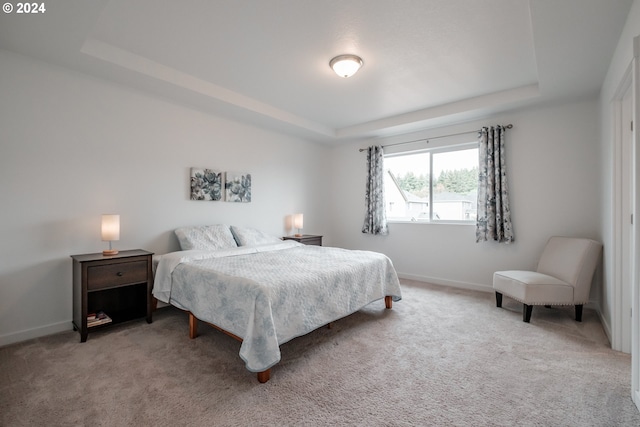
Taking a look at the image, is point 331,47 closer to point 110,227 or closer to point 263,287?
point 263,287

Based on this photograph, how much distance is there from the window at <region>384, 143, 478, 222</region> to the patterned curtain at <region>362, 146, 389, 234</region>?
19 centimetres

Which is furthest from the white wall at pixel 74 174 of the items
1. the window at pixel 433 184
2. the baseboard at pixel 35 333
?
the window at pixel 433 184

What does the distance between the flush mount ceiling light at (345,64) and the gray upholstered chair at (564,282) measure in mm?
2781

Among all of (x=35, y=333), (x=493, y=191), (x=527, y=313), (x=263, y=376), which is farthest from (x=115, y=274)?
(x=493, y=191)

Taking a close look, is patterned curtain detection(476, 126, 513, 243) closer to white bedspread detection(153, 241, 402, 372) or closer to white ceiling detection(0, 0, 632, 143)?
white ceiling detection(0, 0, 632, 143)

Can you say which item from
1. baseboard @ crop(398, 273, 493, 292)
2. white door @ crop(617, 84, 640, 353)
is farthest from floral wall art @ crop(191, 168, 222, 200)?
white door @ crop(617, 84, 640, 353)

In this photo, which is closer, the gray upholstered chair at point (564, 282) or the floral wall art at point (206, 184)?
the gray upholstered chair at point (564, 282)

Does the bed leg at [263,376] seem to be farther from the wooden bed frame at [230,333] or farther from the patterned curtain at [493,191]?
the patterned curtain at [493,191]

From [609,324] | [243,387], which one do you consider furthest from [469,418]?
[609,324]

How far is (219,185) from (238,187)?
30 centimetres

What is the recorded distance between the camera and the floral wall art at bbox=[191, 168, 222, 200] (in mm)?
3752

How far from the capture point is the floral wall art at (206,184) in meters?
3.75

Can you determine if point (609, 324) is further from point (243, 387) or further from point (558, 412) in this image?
point (243, 387)

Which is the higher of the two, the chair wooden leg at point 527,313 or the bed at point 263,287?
the bed at point 263,287
